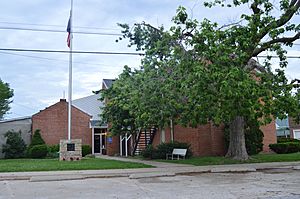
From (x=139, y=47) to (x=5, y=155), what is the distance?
15500 mm

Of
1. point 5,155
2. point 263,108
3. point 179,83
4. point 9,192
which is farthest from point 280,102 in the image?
point 5,155

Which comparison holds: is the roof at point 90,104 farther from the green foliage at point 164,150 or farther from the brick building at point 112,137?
the green foliage at point 164,150

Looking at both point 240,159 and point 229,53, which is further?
point 240,159

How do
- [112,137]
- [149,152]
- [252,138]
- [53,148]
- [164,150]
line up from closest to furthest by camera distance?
[164,150], [149,152], [252,138], [53,148], [112,137]

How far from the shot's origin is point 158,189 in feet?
37.8

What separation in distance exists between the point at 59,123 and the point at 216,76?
23.0 meters

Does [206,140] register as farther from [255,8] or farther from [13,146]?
[13,146]

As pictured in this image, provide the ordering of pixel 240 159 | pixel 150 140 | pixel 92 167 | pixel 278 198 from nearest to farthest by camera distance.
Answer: pixel 278 198
pixel 92 167
pixel 240 159
pixel 150 140

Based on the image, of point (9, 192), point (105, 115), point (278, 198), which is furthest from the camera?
point (105, 115)

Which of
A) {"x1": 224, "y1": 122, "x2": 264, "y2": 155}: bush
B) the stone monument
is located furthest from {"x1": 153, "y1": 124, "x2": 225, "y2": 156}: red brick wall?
the stone monument

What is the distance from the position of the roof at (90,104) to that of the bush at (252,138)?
684 inches

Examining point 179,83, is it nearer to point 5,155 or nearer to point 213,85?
point 213,85

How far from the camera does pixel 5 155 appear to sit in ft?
99.1

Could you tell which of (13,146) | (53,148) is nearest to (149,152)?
(53,148)
